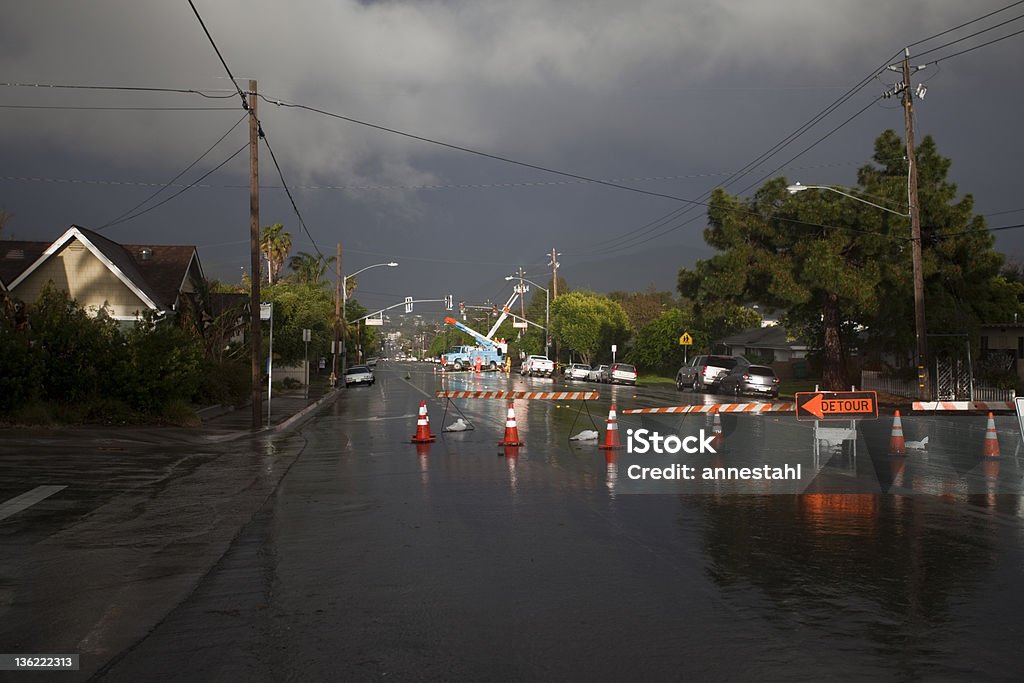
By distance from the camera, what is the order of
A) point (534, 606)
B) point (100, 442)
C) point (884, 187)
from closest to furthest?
1. point (534, 606)
2. point (100, 442)
3. point (884, 187)

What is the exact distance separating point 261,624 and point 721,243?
44.5 m

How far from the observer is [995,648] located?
232 inches

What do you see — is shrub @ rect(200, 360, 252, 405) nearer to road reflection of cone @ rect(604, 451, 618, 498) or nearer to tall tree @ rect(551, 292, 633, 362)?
road reflection of cone @ rect(604, 451, 618, 498)

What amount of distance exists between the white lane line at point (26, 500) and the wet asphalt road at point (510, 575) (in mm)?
272

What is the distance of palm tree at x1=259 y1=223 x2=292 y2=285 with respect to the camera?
81.8 metres

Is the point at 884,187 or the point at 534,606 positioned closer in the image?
the point at 534,606

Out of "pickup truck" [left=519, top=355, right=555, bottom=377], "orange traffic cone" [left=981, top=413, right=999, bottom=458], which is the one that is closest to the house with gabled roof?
"orange traffic cone" [left=981, top=413, right=999, bottom=458]

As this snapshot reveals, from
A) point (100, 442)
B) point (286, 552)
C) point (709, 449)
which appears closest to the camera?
point (286, 552)

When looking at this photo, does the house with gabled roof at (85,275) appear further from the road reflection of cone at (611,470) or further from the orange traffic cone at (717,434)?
the road reflection of cone at (611,470)

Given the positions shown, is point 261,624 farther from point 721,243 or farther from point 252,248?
point 721,243

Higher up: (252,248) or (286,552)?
(252,248)

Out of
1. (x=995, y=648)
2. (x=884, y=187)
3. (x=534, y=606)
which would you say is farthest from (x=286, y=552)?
(x=884, y=187)

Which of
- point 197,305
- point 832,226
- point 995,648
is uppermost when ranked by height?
point 832,226

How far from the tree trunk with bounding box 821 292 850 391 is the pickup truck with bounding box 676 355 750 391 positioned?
12.7 feet
